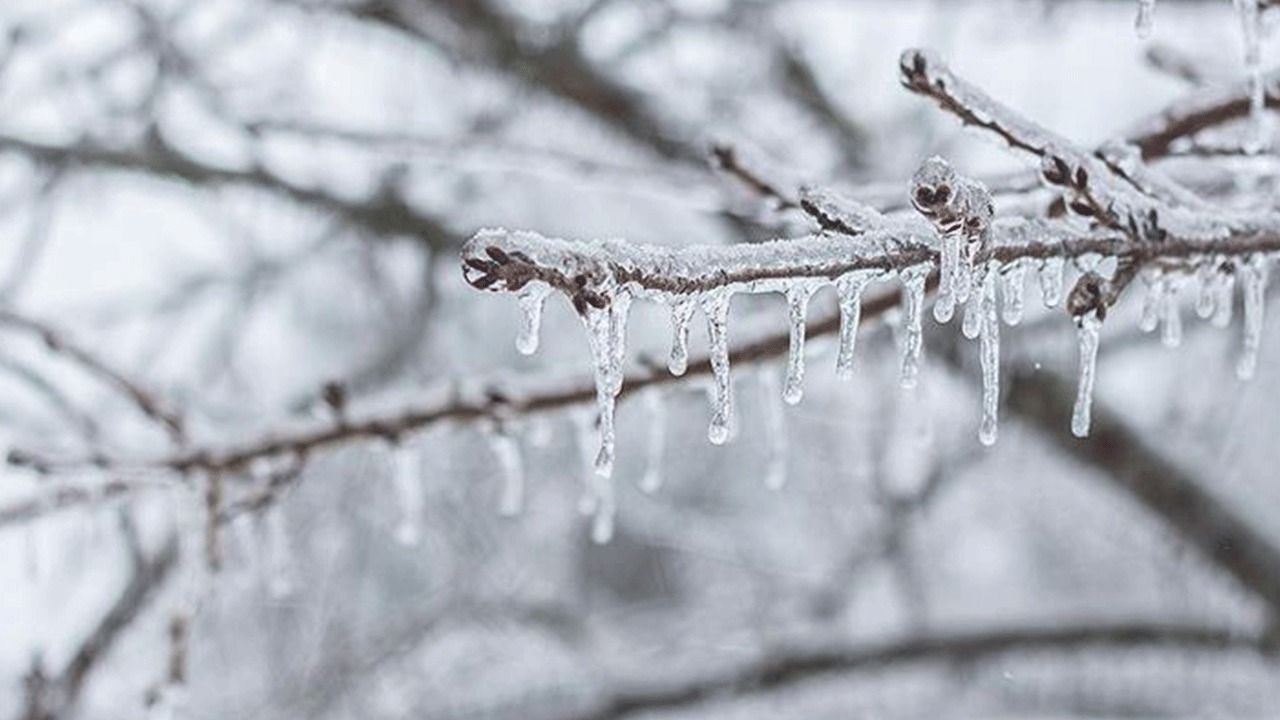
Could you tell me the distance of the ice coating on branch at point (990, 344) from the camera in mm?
838

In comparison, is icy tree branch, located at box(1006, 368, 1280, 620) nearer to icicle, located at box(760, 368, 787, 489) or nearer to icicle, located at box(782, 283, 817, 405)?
icicle, located at box(760, 368, 787, 489)

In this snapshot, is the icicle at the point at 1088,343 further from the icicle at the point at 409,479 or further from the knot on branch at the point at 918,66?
the icicle at the point at 409,479

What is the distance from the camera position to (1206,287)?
1023 mm

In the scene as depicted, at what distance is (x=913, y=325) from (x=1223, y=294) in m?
0.32

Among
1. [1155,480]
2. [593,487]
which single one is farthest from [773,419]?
[1155,480]

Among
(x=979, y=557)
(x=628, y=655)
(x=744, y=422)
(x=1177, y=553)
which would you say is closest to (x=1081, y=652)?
(x=1177, y=553)

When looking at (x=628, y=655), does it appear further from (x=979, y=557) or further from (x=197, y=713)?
(x=979, y=557)

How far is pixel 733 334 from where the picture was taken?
1.21 m

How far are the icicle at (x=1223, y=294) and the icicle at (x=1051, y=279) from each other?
0.12 metres

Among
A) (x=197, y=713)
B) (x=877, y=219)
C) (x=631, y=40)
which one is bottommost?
(x=197, y=713)

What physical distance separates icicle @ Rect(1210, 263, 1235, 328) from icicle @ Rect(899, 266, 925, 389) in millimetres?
256

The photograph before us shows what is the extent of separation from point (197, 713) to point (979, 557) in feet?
18.6

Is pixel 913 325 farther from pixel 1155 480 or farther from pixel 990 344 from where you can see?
pixel 1155 480

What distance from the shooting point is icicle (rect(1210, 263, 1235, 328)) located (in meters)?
1.00
